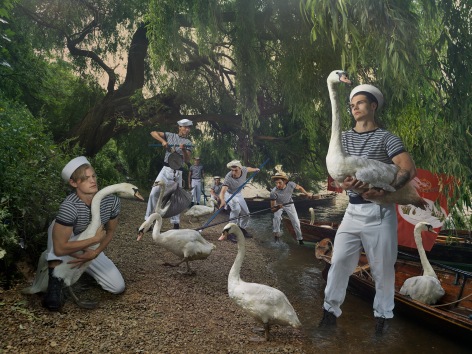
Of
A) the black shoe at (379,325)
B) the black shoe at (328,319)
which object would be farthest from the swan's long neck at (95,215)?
the black shoe at (379,325)

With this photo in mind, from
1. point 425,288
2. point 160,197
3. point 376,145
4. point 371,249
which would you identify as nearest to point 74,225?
point 371,249

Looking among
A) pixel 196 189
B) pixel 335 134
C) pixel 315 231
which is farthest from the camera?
pixel 196 189

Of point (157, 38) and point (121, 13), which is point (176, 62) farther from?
point (121, 13)

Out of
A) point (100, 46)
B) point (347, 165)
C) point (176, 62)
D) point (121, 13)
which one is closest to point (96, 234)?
point (347, 165)

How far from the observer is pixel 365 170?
14.1 ft

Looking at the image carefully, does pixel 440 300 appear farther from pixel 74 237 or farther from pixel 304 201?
pixel 304 201

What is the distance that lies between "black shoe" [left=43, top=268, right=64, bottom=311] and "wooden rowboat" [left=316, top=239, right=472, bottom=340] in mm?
4252

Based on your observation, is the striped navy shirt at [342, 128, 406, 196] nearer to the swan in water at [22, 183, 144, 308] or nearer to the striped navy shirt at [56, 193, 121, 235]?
the swan in water at [22, 183, 144, 308]

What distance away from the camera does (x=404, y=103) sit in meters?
7.02

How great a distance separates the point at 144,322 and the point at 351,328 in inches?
106

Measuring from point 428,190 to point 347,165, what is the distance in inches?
83.2

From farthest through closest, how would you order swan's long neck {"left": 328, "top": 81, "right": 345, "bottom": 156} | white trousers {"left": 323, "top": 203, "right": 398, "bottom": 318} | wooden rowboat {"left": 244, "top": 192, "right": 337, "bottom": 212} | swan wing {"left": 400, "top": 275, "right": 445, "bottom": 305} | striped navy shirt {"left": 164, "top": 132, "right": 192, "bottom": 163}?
wooden rowboat {"left": 244, "top": 192, "right": 337, "bottom": 212}
striped navy shirt {"left": 164, "top": 132, "right": 192, "bottom": 163}
swan wing {"left": 400, "top": 275, "right": 445, "bottom": 305}
white trousers {"left": 323, "top": 203, "right": 398, "bottom": 318}
swan's long neck {"left": 328, "top": 81, "right": 345, "bottom": 156}

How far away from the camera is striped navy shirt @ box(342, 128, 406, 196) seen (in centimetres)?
449

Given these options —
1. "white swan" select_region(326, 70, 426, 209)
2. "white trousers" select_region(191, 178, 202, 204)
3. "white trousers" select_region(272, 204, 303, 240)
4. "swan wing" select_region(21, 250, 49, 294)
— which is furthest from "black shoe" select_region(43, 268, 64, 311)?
"white trousers" select_region(191, 178, 202, 204)
